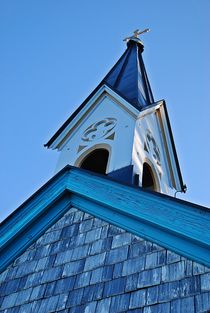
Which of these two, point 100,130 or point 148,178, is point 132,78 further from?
point 148,178

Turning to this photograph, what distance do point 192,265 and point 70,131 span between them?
6.40 metres

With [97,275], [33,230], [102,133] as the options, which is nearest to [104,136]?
[102,133]

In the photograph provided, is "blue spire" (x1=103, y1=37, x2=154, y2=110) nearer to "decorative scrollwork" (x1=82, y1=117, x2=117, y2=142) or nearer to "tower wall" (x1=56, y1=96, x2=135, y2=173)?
"tower wall" (x1=56, y1=96, x2=135, y2=173)

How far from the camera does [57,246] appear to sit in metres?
6.04

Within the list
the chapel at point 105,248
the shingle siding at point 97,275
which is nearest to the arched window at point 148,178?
the chapel at point 105,248

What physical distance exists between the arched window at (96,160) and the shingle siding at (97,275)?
3139mm

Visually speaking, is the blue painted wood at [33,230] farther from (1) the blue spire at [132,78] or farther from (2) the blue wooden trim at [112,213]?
(1) the blue spire at [132,78]

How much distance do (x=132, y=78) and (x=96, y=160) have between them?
372cm

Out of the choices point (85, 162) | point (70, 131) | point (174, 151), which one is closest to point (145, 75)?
point (174, 151)

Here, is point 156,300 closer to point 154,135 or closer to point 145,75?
point 154,135

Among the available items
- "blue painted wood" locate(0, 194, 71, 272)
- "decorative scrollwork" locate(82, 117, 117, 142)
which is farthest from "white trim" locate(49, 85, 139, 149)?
"blue painted wood" locate(0, 194, 71, 272)

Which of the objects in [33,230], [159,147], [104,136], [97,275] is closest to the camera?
[97,275]

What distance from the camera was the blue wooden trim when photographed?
4.99 m

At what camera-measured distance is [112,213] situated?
19.3 ft
